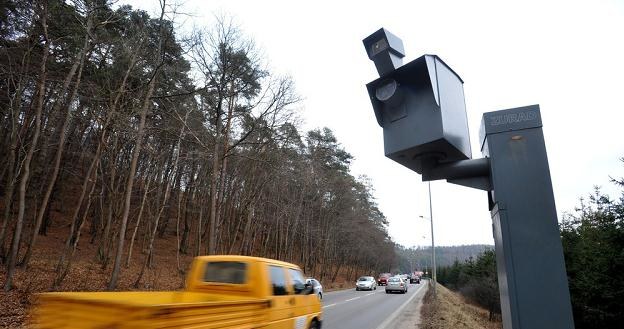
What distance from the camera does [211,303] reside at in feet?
15.0

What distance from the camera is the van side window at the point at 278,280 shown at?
6934 mm

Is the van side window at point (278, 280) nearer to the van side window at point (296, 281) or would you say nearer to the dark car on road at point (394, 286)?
the van side window at point (296, 281)

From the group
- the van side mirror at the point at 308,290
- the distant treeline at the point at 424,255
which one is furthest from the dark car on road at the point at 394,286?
the distant treeline at the point at 424,255

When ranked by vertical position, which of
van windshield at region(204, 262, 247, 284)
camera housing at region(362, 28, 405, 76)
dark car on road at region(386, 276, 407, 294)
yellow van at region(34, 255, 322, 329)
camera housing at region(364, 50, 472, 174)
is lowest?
dark car on road at region(386, 276, 407, 294)

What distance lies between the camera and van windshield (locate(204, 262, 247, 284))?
6.73 meters

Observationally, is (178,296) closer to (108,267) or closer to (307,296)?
(307,296)

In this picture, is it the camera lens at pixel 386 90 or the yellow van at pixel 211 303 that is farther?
the yellow van at pixel 211 303

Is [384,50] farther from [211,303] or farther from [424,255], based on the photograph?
[424,255]

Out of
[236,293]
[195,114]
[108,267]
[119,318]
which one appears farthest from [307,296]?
[108,267]

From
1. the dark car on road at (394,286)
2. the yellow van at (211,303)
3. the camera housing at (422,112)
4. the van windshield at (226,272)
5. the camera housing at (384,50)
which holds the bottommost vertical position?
the dark car on road at (394,286)

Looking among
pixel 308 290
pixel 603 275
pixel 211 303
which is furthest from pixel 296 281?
pixel 603 275

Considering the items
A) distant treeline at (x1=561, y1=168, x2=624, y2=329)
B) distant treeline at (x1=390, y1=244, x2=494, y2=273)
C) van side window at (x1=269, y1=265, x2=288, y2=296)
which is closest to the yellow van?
van side window at (x1=269, y1=265, x2=288, y2=296)

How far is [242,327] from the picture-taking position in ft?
17.2

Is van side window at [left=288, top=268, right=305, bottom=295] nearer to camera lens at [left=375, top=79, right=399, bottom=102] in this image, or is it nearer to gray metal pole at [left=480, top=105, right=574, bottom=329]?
gray metal pole at [left=480, top=105, right=574, bottom=329]
